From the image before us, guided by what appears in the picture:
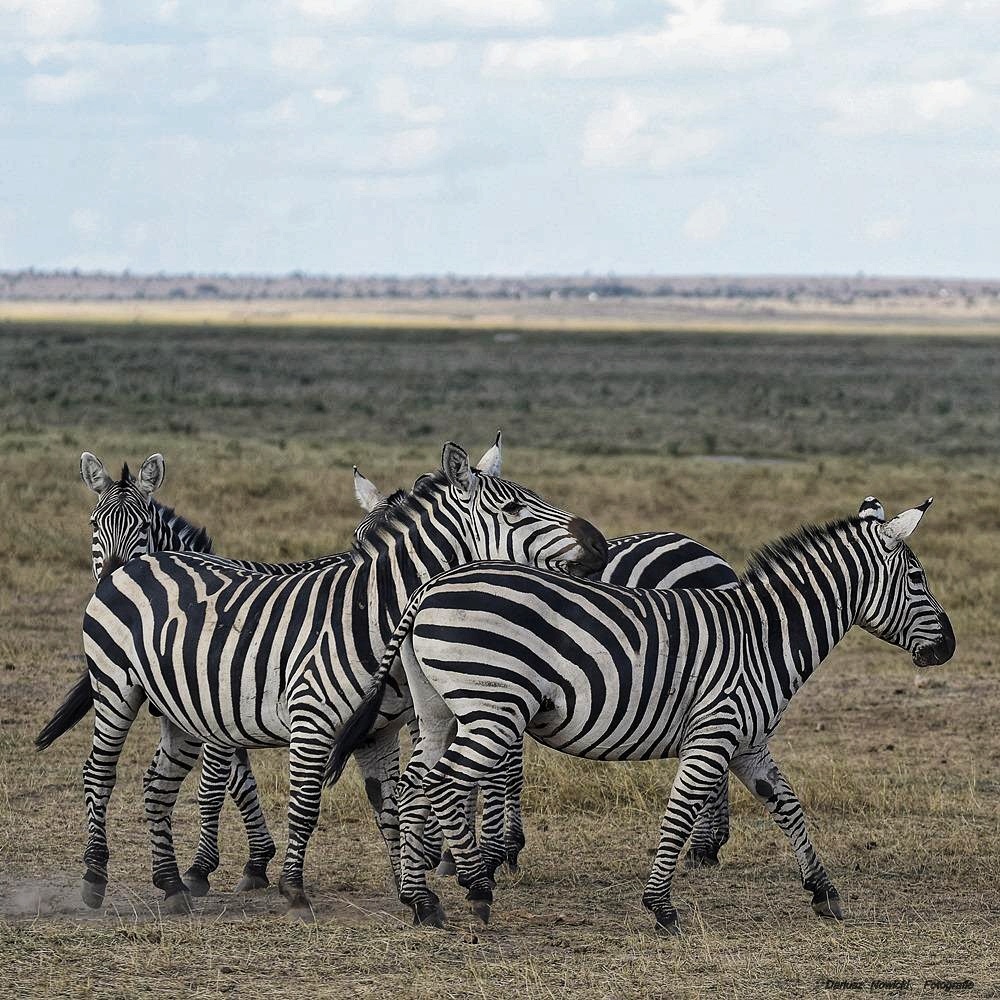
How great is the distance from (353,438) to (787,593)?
94.5 feet

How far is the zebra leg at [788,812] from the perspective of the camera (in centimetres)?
674

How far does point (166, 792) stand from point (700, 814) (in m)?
2.49

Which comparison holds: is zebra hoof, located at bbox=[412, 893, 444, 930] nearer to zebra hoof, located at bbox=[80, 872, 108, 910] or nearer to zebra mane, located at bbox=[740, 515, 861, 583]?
zebra hoof, located at bbox=[80, 872, 108, 910]

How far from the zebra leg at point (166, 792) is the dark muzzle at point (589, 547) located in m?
1.97

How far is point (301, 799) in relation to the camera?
643 centimetres

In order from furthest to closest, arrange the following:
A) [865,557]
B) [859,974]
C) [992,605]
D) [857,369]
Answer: [857,369] < [992,605] < [865,557] < [859,974]

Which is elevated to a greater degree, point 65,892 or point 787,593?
point 787,593

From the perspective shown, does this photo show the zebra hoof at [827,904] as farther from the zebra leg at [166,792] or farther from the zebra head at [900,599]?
the zebra leg at [166,792]

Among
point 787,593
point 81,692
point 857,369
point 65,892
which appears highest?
point 857,369

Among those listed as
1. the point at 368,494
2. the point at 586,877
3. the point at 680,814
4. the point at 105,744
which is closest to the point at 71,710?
the point at 105,744

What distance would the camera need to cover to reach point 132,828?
823 cm

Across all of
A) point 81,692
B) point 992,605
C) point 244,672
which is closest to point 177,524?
point 81,692

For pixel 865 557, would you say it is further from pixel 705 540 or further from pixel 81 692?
pixel 705 540

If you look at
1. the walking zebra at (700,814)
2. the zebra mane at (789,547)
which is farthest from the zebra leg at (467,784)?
the zebra mane at (789,547)
